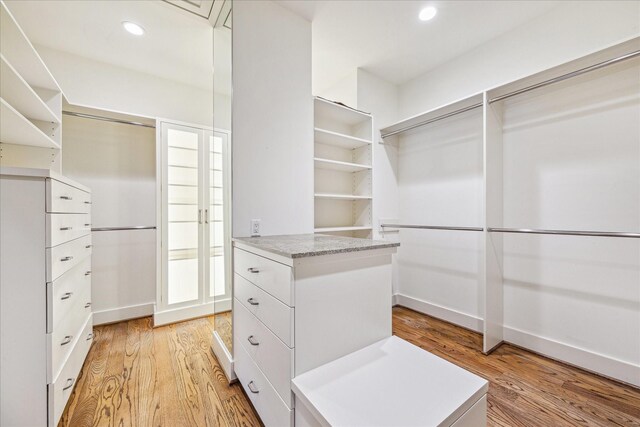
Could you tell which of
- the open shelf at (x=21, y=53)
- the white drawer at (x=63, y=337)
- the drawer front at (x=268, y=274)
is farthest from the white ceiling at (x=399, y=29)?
the white drawer at (x=63, y=337)

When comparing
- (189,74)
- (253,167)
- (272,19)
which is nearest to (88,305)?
(253,167)

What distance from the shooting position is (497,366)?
1864 mm

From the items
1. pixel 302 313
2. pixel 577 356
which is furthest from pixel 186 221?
pixel 577 356

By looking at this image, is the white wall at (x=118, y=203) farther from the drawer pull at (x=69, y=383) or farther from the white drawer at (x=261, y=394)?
the white drawer at (x=261, y=394)

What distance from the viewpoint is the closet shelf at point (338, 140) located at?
237 centimetres

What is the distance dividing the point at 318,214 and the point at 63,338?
1931 mm

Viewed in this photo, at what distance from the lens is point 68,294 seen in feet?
4.83

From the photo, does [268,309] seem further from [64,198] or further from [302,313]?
[64,198]

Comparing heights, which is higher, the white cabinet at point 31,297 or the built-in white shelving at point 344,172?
the built-in white shelving at point 344,172

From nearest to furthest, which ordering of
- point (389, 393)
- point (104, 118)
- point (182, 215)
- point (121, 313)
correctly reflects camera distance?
point (389, 393), point (104, 118), point (121, 313), point (182, 215)

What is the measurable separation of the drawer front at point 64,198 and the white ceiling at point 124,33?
4.27ft

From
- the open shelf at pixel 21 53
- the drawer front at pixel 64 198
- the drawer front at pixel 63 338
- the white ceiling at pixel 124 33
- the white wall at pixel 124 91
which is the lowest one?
the drawer front at pixel 63 338

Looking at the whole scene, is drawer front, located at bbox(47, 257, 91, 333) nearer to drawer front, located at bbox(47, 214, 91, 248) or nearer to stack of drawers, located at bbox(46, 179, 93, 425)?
stack of drawers, located at bbox(46, 179, 93, 425)

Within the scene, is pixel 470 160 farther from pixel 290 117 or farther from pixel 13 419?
pixel 13 419
